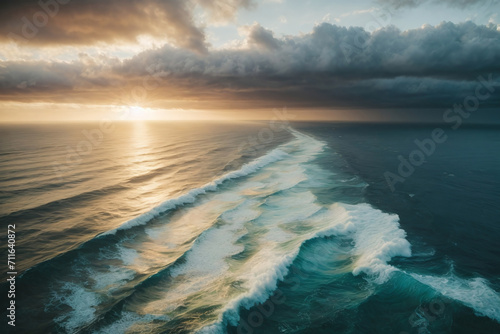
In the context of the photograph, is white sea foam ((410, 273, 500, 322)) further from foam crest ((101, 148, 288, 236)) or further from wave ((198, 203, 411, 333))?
foam crest ((101, 148, 288, 236))

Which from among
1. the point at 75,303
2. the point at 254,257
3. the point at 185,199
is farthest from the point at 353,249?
the point at 185,199

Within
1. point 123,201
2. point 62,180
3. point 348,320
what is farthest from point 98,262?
point 62,180

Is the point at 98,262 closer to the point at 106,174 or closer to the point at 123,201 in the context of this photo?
the point at 123,201

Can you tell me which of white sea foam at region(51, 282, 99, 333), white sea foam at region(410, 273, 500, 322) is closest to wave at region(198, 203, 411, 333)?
white sea foam at region(410, 273, 500, 322)

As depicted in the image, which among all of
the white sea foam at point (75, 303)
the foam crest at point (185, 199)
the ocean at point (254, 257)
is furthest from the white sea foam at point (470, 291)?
the foam crest at point (185, 199)

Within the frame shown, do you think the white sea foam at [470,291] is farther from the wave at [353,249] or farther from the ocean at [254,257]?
the wave at [353,249]

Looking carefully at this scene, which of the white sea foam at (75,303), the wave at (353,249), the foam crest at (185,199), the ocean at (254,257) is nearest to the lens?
the white sea foam at (75,303)
